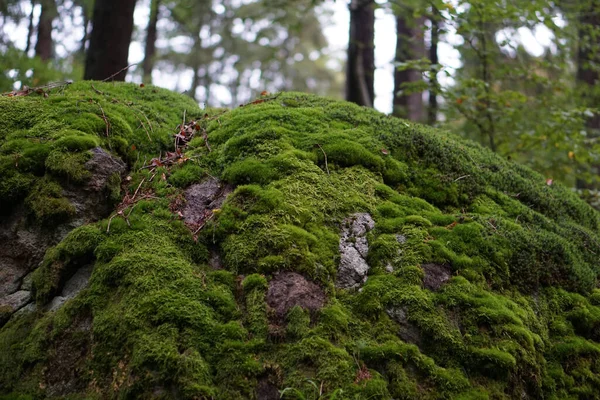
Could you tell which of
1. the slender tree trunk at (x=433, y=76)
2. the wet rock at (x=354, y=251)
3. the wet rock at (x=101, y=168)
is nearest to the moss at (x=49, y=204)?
the wet rock at (x=101, y=168)

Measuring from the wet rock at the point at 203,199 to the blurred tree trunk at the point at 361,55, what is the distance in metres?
4.93

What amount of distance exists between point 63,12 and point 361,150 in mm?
13358

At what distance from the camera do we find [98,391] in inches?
99.9

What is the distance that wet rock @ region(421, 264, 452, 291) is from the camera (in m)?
3.16

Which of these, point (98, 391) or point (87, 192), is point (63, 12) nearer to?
point (87, 192)

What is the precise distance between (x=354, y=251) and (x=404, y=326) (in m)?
0.66

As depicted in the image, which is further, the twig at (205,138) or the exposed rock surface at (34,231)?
the twig at (205,138)

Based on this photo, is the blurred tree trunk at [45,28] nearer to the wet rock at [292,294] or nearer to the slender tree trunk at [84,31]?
the slender tree trunk at [84,31]

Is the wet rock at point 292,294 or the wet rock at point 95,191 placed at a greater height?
the wet rock at point 95,191

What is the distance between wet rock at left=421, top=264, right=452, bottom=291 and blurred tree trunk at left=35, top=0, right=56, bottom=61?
1218cm

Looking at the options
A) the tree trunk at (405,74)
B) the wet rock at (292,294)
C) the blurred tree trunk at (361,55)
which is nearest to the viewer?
the wet rock at (292,294)

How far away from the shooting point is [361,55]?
854 centimetres

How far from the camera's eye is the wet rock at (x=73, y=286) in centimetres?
307

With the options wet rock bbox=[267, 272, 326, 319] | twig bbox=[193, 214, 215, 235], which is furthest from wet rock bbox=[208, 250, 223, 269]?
wet rock bbox=[267, 272, 326, 319]
